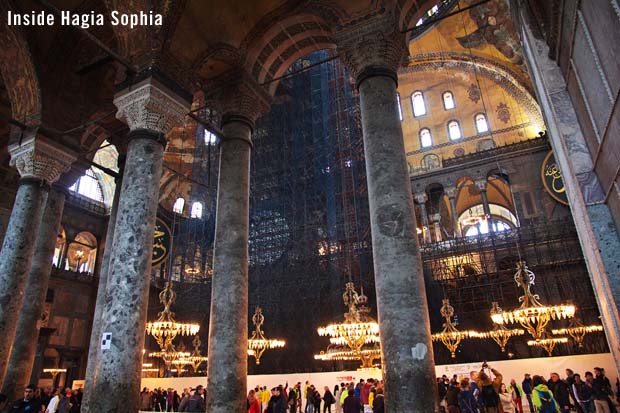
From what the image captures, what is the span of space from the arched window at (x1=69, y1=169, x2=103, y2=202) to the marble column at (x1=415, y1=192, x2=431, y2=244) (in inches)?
583

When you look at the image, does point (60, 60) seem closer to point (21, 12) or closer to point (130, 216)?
point (21, 12)

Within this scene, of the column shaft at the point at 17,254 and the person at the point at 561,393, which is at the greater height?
the column shaft at the point at 17,254

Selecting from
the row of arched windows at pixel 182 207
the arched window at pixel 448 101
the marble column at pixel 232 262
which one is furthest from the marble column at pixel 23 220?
the arched window at pixel 448 101

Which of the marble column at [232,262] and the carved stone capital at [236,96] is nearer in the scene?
the marble column at [232,262]

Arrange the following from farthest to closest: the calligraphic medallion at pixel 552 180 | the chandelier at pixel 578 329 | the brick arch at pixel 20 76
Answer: the calligraphic medallion at pixel 552 180, the chandelier at pixel 578 329, the brick arch at pixel 20 76

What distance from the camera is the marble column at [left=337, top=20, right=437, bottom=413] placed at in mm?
3980

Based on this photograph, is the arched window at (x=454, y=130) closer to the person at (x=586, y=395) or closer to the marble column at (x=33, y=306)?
the person at (x=586, y=395)

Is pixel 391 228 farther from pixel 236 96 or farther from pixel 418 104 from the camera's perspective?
pixel 418 104

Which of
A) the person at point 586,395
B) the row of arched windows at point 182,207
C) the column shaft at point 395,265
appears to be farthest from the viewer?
the row of arched windows at point 182,207

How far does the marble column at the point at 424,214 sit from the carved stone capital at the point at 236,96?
550 inches

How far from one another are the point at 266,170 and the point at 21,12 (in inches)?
484

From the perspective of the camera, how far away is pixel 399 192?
15.4 feet

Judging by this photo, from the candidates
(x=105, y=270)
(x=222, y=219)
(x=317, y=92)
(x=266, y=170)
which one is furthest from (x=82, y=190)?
(x=222, y=219)

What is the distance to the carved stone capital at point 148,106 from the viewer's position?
18.0ft
